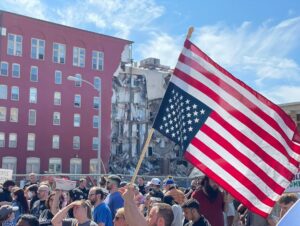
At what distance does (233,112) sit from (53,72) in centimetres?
5096

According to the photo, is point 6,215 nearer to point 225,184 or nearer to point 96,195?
point 96,195

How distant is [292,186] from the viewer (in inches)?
408

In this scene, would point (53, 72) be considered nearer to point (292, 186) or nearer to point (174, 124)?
point (292, 186)

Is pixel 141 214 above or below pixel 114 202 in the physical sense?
above

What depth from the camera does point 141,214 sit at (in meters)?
4.37

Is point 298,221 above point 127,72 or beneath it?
beneath

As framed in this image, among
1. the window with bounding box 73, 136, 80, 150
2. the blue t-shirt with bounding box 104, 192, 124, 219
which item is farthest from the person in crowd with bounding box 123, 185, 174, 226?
the window with bounding box 73, 136, 80, 150

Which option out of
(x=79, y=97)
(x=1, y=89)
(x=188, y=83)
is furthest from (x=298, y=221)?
(x=79, y=97)

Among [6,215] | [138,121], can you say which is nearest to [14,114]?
[138,121]

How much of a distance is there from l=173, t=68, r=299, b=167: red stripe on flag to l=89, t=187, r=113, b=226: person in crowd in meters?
2.74

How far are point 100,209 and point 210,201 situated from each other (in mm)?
1696

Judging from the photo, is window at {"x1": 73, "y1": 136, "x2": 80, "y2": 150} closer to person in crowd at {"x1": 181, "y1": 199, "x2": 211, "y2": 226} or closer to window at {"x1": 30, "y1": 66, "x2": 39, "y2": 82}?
window at {"x1": 30, "y1": 66, "x2": 39, "y2": 82}

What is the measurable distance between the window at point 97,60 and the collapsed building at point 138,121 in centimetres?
329

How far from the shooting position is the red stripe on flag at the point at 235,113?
530 centimetres
